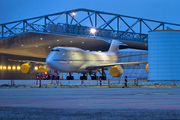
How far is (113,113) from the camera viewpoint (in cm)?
897

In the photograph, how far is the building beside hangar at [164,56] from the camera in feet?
125

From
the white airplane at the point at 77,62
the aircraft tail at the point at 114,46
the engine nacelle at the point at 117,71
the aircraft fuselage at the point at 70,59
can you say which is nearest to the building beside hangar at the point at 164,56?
the white airplane at the point at 77,62

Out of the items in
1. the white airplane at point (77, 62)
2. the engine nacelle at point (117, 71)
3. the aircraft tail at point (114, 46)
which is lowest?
the engine nacelle at point (117, 71)

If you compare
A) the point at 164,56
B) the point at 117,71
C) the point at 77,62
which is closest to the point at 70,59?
the point at 77,62

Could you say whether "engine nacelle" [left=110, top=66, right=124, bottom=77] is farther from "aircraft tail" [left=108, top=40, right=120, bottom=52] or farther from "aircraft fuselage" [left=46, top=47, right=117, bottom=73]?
"aircraft tail" [left=108, top=40, right=120, bottom=52]

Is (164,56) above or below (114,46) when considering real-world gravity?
below

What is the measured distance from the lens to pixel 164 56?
38562mm

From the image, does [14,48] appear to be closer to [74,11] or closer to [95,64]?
[74,11]

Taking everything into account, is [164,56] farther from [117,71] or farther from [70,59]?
[70,59]

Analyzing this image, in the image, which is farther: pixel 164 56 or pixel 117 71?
pixel 117 71

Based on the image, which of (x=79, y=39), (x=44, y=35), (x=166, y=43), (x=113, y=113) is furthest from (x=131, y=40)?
(x=113, y=113)

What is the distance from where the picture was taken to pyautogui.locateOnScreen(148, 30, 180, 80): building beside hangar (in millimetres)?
37969

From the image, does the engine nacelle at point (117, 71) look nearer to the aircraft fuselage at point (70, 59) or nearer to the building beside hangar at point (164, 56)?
the aircraft fuselage at point (70, 59)

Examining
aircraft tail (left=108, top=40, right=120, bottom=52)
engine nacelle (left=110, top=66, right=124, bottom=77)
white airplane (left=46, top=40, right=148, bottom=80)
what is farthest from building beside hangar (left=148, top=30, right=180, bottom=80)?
aircraft tail (left=108, top=40, right=120, bottom=52)
